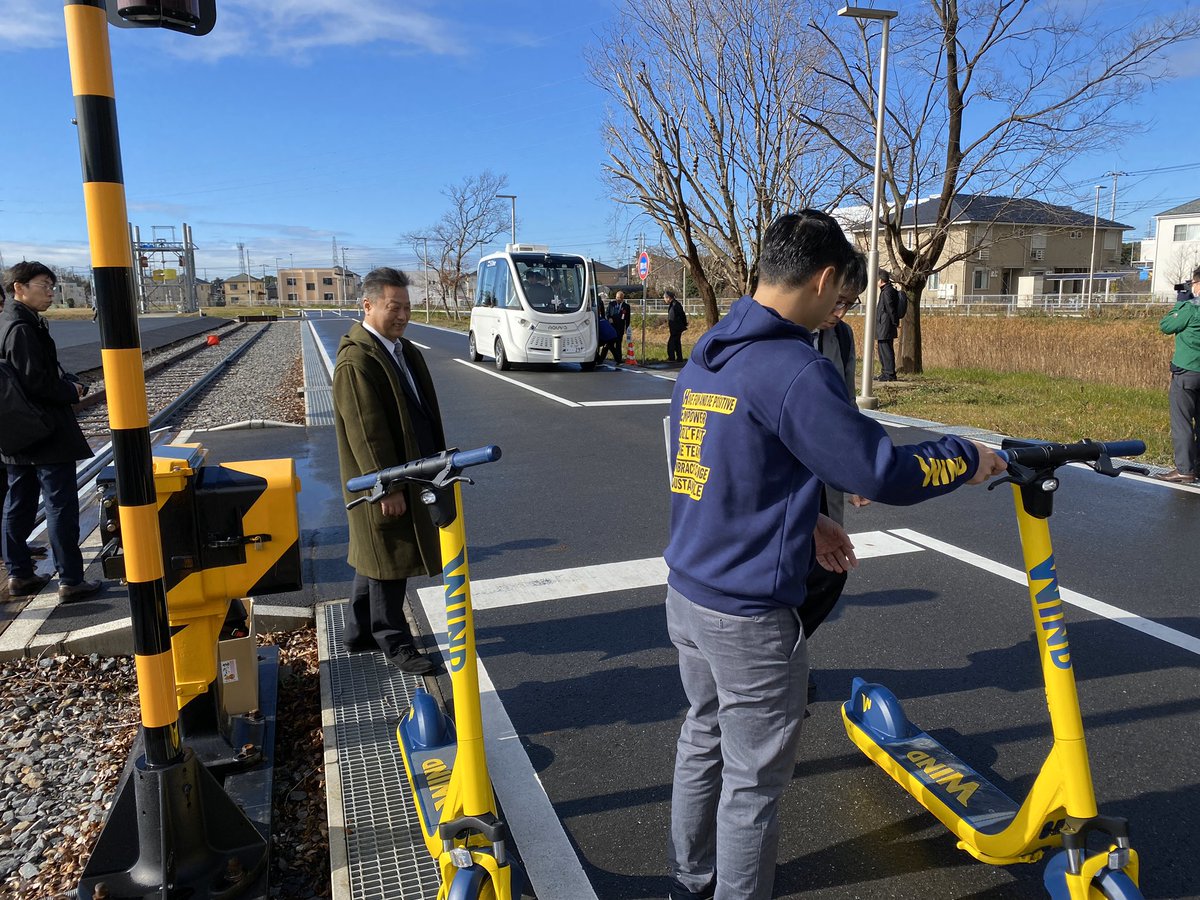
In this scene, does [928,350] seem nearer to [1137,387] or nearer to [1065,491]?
[1137,387]

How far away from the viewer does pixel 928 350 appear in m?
21.8

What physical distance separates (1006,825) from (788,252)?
183 cm

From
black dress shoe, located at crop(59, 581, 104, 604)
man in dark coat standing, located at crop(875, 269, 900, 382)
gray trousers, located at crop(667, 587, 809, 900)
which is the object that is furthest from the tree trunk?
gray trousers, located at crop(667, 587, 809, 900)

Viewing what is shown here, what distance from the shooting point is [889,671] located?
3.99 meters

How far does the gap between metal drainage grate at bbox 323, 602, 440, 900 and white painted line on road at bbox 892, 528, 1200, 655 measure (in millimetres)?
2724

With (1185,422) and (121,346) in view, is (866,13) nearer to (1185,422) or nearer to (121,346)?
(1185,422)

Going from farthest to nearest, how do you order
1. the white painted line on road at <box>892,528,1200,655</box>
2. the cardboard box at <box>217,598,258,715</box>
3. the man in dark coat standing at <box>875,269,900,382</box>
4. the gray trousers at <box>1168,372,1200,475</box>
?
1. the man in dark coat standing at <box>875,269,900,382</box>
2. the gray trousers at <box>1168,372,1200,475</box>
3. the white painted line on road at <box>892,528,1200,655</box>
4. the cardboard box at <box>217,598,258,715</box>

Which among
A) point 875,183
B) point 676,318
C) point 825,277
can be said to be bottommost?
point 676,318

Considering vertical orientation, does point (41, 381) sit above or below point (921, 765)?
above

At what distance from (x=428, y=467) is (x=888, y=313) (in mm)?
13743

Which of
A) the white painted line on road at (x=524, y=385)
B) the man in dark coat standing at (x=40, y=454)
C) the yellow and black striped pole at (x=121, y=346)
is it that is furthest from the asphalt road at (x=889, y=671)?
the white painted line on road at (x=524, y=385)

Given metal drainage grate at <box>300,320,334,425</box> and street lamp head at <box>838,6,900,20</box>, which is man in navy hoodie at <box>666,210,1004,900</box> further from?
street lamp head at <box>838,6,900,20</box>

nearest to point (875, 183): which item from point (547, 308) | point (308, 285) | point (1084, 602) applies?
point (547, 308)

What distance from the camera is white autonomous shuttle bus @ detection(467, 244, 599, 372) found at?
18766mm
